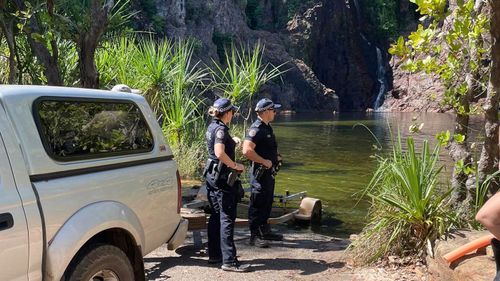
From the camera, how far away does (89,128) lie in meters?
3.88

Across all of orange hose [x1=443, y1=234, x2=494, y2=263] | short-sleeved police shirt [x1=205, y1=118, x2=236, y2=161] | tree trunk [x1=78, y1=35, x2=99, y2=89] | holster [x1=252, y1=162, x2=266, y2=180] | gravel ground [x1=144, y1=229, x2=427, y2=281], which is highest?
tree trunk [x1=78, y1=35, x2=99, y2=89]

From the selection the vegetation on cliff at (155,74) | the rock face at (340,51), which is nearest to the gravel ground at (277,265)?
the vegetation on cliff at (155,74)

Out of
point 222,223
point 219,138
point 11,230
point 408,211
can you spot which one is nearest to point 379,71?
point 408,211

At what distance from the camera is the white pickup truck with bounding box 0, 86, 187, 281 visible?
3018 millimetres

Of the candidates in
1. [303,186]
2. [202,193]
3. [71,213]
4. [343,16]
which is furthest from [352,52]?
[71,213]

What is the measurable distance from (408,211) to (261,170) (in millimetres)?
2002

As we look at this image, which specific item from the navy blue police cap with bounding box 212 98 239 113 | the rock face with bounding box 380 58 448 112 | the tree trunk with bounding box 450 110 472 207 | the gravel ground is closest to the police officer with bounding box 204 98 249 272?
the navy blue police cap with bounding box 212 98 239 113

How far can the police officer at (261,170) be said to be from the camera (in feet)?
22.5

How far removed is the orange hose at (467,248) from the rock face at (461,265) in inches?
2.9

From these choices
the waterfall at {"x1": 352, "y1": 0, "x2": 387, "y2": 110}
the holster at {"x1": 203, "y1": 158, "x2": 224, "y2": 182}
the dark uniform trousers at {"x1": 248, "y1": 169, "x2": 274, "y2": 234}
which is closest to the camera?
the holster at {"x1": 203, "y1": 158, "x2": 224, "y2": 182}

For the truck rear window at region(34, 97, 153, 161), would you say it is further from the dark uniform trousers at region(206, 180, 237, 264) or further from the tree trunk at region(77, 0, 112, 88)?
the tree trunk at region(77, 0, 112, 88)

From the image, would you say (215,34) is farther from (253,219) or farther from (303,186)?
(253,219)

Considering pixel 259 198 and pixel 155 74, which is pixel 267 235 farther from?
pixel 155 74

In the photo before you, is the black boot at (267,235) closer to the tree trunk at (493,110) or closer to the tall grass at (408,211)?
the tall grass at (408,211)
